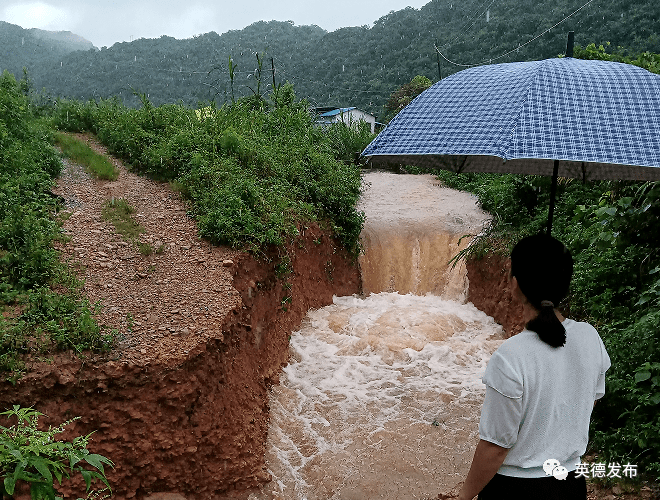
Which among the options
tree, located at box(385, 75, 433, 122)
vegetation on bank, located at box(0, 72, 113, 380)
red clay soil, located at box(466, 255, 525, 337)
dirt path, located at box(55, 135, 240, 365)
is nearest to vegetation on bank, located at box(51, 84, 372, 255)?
dirt path, located at box(55, 135, 240, 365)

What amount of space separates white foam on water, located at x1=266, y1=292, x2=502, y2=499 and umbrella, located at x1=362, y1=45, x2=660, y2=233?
3.18 metres

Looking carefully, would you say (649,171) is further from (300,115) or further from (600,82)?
(300,115)

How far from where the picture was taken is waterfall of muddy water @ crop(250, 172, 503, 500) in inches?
187

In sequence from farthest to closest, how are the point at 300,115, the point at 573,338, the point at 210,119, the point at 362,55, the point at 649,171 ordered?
1. the point at 362,55
2. the point at 300,115
3. the point at 210,119
4. the point at 649,171
5. the point at 573,338

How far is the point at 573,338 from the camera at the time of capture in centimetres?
170

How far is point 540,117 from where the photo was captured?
2279 mm

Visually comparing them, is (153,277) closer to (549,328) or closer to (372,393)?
(372,393)

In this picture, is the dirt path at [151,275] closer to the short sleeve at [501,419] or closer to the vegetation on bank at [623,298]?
the short sleeve at [501,419]

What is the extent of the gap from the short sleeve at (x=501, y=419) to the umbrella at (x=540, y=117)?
976mm

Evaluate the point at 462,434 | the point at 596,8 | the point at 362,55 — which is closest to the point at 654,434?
the point at 462,434

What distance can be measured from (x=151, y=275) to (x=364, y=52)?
34860 millimetres

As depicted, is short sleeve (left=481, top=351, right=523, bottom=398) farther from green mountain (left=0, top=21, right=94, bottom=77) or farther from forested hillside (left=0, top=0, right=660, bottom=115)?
green mountain (left=0, top=21, right=94, bottom=77)

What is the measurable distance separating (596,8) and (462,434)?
27.4 metres

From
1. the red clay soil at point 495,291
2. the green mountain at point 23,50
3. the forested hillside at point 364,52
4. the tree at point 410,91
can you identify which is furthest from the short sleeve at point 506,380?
the green mountain at point 23,50
